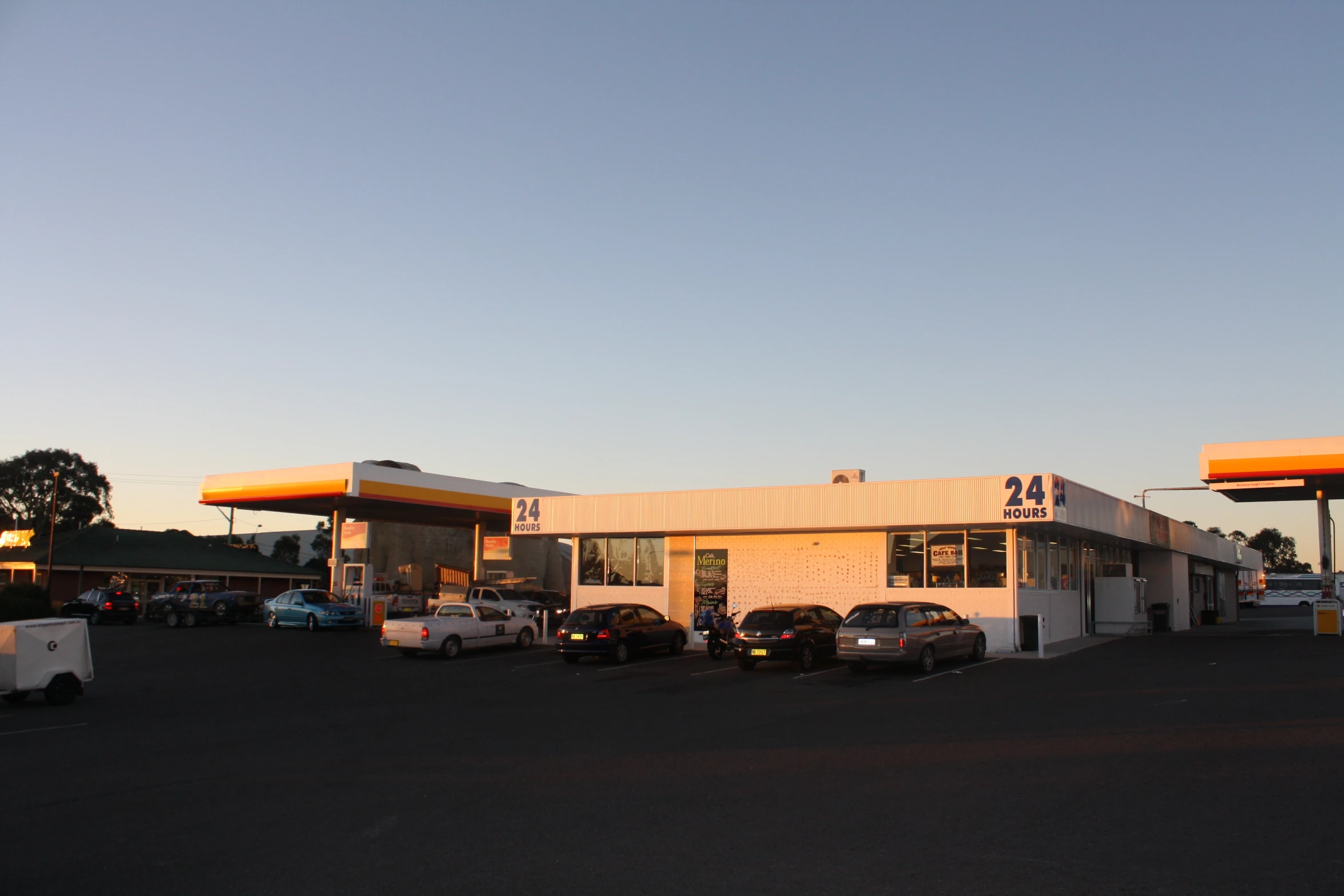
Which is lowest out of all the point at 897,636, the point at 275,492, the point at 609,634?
the point at 609,634

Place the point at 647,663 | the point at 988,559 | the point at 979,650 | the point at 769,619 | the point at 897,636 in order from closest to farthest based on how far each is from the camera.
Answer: the point at 897,636 → the point at 769,619 → the point at 979,650 → the point at 647,663 → the point at 988,559

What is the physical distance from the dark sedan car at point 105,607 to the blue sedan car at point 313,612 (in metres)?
9.42

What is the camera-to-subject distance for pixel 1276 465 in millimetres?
31281

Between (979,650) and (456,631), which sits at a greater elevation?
(456,631)

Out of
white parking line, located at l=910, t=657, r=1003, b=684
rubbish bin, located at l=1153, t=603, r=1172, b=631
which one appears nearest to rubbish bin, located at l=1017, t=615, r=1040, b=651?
white parking line, located at l=910, t=657, r=1003, b=684

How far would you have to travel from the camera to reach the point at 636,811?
8.80 m

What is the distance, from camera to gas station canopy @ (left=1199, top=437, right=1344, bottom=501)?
99.7 feet

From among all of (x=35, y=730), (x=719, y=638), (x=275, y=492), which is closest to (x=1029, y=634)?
(x=719, y=638)

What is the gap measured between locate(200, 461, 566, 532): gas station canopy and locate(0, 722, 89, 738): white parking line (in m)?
23.5

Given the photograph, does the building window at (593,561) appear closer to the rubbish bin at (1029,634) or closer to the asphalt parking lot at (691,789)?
the rubbish bin at (1029,634)

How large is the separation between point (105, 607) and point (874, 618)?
1411 inches

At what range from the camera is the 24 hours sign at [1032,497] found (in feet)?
79.2

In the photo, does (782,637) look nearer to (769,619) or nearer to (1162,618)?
(769,619)

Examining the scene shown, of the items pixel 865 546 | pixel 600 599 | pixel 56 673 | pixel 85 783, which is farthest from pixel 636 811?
pixel 600 599
